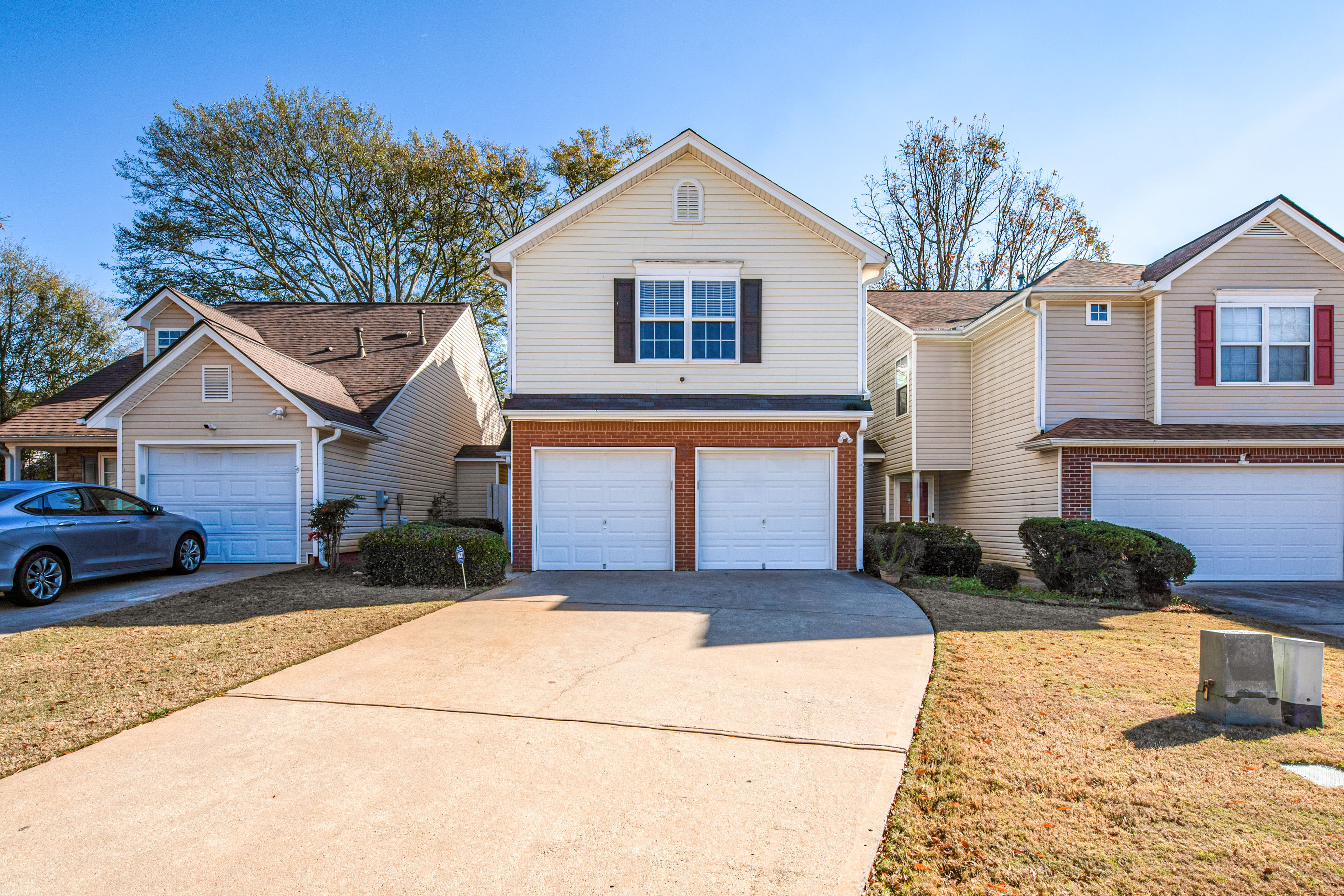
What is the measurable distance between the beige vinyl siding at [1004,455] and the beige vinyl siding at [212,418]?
Answer: 1392 centimetres

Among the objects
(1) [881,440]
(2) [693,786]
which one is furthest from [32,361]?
(2) [693,786]

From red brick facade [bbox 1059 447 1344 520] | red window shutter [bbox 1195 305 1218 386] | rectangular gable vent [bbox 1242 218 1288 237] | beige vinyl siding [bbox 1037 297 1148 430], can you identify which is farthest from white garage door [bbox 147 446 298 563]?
rectangular gable vent [bbox 1242 218 1288 237]

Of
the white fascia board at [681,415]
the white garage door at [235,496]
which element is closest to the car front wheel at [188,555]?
the white garage door at [235,496]

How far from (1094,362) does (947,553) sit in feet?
15.7

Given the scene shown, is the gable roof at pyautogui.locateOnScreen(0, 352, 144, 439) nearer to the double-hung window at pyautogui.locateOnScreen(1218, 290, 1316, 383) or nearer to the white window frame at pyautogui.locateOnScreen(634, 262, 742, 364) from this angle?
the white window frame at pyautogui.locateOnScreen(634, 262, 742, 364)

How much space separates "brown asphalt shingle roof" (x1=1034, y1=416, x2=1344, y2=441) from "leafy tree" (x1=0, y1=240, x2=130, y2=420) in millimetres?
34673

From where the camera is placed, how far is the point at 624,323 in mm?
13414

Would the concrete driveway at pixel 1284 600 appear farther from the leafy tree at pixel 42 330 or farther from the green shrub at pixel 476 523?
the leafy tree at pixel 42 330

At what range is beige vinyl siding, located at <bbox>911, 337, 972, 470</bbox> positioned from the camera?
1698 cm

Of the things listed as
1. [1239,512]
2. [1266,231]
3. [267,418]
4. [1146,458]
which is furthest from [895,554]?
[267,418]

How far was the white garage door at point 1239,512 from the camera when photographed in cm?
1345

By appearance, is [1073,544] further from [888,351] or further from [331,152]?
[331,152]

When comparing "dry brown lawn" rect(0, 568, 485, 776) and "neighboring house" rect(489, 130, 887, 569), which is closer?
"dry brown lawn" rect(0, 568, 485, 776)

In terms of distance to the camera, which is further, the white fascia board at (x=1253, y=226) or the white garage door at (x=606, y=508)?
the white fascia board at (x=1253, y=226)
